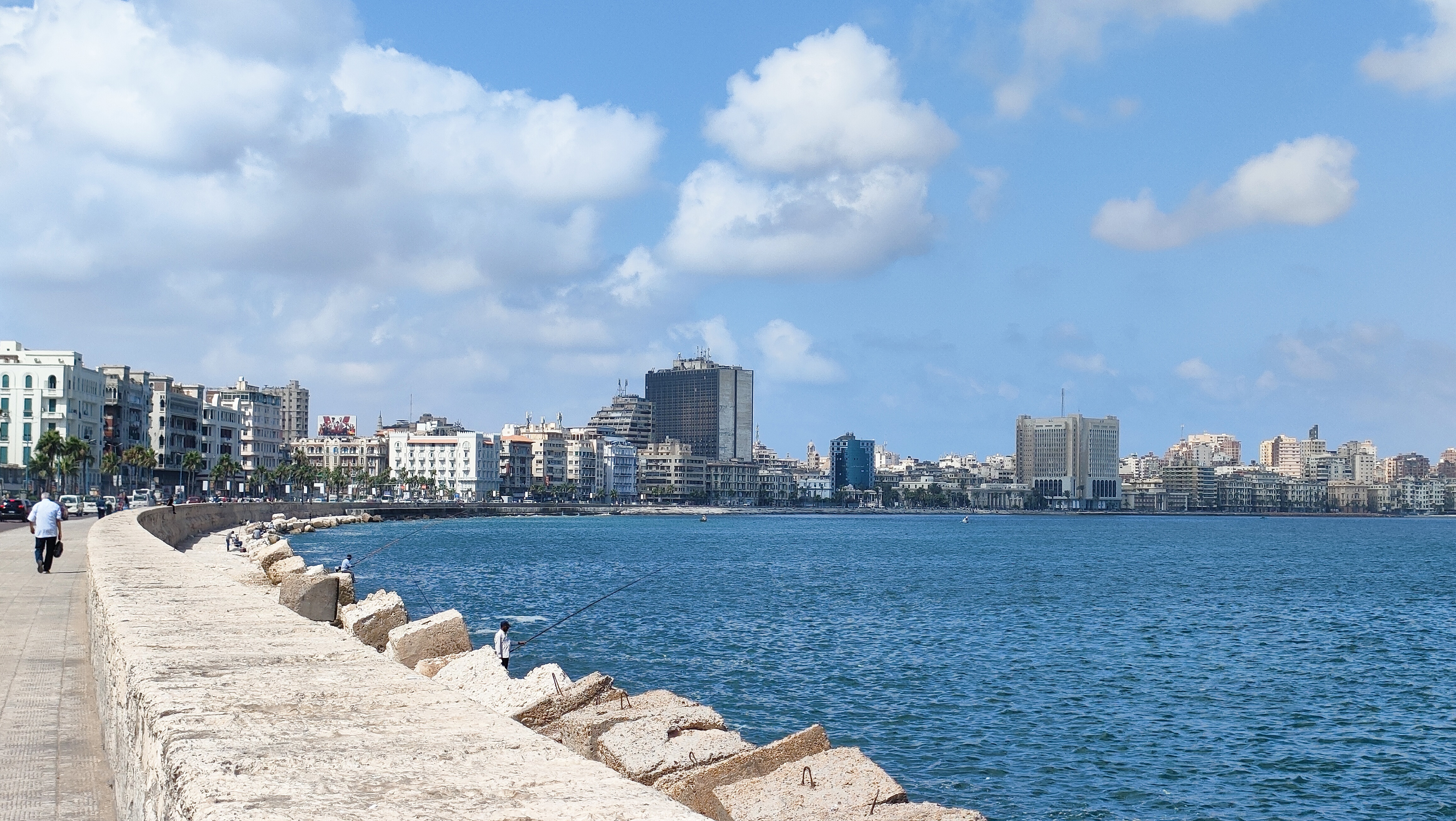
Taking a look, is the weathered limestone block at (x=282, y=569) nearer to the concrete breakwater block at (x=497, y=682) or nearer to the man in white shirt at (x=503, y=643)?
the man in white shirt at (x=503, y=643)

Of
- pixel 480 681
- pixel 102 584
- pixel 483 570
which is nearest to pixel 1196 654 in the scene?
pixel 480 681

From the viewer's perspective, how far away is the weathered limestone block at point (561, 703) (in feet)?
41.8

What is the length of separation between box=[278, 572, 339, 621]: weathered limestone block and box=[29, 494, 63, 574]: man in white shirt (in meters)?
4.33

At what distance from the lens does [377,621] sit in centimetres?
1844

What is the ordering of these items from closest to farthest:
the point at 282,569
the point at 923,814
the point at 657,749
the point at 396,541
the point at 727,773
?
the point at 923,814
the point at 727,773
the point at 657,749
the point at 282,569
the point at 396,541

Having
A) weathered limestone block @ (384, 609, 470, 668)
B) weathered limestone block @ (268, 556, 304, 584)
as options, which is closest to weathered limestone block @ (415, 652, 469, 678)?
weathered limestone block @ (384, 609, 470, 668)

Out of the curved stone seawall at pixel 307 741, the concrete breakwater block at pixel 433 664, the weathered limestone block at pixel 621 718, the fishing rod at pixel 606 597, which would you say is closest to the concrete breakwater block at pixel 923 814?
the curved stone seawall at pixel 307 741

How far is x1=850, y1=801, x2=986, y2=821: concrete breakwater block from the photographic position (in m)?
7.89

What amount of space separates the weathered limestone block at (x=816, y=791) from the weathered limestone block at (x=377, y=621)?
31.3ft

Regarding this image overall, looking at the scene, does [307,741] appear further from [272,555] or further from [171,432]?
[171,432]

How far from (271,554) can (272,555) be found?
74 millimetres

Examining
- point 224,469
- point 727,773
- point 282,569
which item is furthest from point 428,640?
point 224,469

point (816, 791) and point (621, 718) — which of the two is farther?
point (621, 718)

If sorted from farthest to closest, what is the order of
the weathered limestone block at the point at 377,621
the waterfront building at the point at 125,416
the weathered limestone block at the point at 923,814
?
the waterfront building at the point at 125,416, the weathered limestone block at the point at 377,621, the weathered limestone block at the point at 923,814
